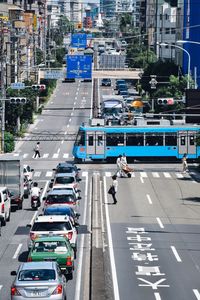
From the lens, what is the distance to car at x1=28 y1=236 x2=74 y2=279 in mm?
28359

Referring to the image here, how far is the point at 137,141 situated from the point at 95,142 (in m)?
2.96

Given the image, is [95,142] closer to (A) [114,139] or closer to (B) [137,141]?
(A) [114,139]

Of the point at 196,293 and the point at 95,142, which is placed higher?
the point at 196,293

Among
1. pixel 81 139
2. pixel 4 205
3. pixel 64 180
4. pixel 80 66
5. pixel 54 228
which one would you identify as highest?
pixel 80 66

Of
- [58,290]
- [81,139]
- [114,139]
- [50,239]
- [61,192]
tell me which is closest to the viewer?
[58,290]

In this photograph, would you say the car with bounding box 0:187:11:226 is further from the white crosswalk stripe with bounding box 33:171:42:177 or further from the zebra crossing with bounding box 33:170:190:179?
the white crosswalk stripe with bounding box 33:171:42:177

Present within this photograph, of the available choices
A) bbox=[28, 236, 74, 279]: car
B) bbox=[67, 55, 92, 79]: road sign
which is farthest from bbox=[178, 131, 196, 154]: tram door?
bbox=[28, 236, 74, 279]: car

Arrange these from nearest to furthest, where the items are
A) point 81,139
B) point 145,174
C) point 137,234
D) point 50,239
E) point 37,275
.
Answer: point 37,275 → point 50,239 → point 137,234 → point 145,174 → point 81,139

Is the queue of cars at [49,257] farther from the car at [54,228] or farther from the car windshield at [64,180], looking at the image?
the car windshield at [64,180]

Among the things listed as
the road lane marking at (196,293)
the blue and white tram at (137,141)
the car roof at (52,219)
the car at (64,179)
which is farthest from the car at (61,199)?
the blue and white tram at (137,141)

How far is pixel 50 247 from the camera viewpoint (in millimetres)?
28672

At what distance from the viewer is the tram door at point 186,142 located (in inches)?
2749

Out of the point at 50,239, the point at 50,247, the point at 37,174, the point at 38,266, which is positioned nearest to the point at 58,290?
the point at 38,266

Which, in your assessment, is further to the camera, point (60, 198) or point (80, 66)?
point (80, 66)
